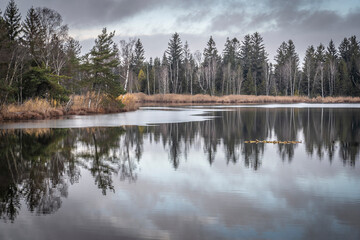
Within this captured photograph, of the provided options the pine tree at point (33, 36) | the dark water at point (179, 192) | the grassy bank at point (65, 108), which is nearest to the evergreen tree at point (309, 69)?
the grassy bank at point (65, 108)

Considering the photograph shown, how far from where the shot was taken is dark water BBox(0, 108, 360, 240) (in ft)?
18.6

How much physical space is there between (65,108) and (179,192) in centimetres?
2949

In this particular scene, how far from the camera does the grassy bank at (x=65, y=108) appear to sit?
28158 millimetres

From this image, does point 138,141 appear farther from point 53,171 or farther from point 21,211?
point 21,211

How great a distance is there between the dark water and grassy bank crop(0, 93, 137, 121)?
14.8 metres

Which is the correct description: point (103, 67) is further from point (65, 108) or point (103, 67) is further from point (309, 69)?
point (309, 69)

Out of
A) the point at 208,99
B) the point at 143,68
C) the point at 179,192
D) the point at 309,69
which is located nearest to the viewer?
the point at 179,192

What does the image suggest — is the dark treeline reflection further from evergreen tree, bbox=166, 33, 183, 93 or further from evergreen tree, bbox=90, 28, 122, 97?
evergreen tree, bbox=166, 33, 183, 93

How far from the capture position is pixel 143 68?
11138 cm

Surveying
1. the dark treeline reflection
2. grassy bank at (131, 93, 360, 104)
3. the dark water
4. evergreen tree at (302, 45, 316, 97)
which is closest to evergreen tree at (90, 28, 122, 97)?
the dark treeline reflection

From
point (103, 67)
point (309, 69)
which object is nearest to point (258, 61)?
point (309, 69)

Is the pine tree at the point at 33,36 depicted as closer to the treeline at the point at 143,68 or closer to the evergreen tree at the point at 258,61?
the treeline at the point at 143,68

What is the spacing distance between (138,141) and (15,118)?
15891mm

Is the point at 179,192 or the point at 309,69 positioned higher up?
the point at 309,69
